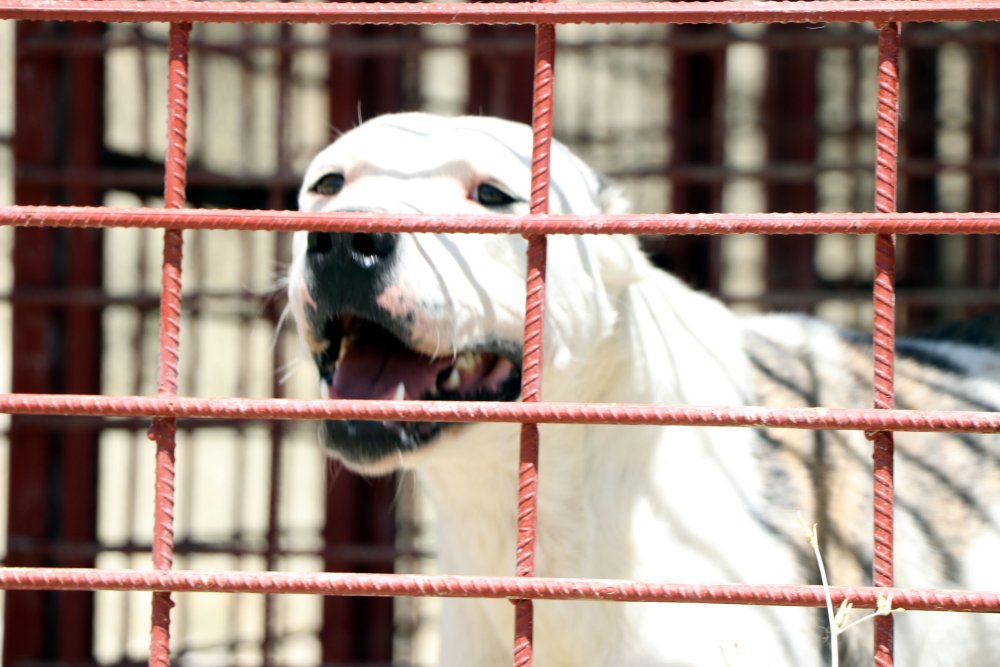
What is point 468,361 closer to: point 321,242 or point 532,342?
point 321,242

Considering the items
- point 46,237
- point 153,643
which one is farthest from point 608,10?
point 46,237

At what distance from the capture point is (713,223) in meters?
1.86

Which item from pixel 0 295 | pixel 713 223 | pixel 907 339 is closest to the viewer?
pixel 713 223

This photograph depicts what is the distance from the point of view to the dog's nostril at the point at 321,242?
233 centimetres

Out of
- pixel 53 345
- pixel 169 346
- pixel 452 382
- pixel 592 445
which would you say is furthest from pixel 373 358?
pixel 53 345

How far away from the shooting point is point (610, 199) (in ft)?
9.43

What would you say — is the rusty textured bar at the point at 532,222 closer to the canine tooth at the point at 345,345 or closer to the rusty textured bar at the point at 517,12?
the rusty textured bar at the point at 517,12

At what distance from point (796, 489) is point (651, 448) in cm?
30

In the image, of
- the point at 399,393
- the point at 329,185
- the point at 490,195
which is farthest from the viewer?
the point at 329,185

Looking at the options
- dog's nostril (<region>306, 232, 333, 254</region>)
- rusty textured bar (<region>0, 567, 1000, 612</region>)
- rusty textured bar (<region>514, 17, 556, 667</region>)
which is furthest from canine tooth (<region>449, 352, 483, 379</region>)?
rusty textured bar (<region>0, 567, 1000, 612</region>)

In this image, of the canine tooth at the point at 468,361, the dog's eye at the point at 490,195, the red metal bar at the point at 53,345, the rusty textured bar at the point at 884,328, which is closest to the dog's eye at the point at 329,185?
the dog's eye at the point at 490,195

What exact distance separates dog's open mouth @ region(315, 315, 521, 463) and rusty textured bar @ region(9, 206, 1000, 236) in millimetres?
504

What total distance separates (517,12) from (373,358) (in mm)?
818

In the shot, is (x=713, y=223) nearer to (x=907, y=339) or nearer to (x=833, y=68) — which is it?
(x=907, y=339)
